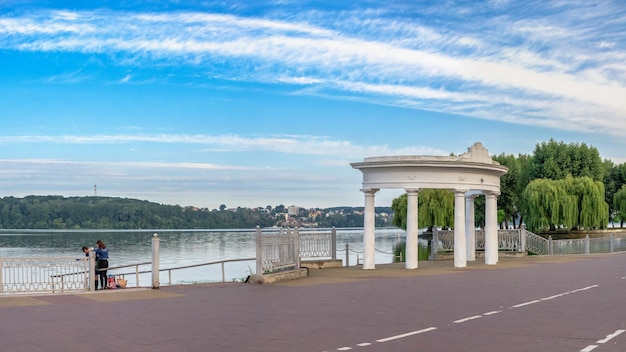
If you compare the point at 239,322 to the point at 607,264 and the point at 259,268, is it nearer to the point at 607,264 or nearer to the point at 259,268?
the point at 259,268

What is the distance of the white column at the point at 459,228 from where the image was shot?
103 feet

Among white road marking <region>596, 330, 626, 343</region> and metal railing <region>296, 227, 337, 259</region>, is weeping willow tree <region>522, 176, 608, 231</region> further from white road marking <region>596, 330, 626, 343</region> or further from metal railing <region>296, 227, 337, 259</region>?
white road marking <region>596, 330, 626, 343</region>

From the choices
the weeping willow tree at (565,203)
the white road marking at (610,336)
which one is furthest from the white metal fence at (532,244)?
the white road marking at (610,336)

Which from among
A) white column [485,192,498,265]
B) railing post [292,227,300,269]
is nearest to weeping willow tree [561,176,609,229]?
white column [485,192,498,265]

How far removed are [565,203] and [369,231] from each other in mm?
45530

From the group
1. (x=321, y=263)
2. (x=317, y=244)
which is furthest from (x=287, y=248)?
(x=321, y=263)

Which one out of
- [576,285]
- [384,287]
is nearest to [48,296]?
[384,287]

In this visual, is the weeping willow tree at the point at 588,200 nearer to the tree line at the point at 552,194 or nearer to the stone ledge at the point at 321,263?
the tree line at the point at 552,194

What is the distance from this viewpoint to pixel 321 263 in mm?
30578

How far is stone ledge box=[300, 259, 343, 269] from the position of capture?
98.8ft

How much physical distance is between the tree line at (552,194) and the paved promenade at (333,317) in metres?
47.5

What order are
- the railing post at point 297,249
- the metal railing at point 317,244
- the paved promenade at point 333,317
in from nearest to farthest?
1. the paved promenade at point 333,317
2. the railing post at point 297,249
3. the metal railing at point 317,244

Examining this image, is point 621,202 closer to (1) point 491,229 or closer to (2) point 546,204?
(2) point 546,204

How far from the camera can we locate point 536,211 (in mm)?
71312
